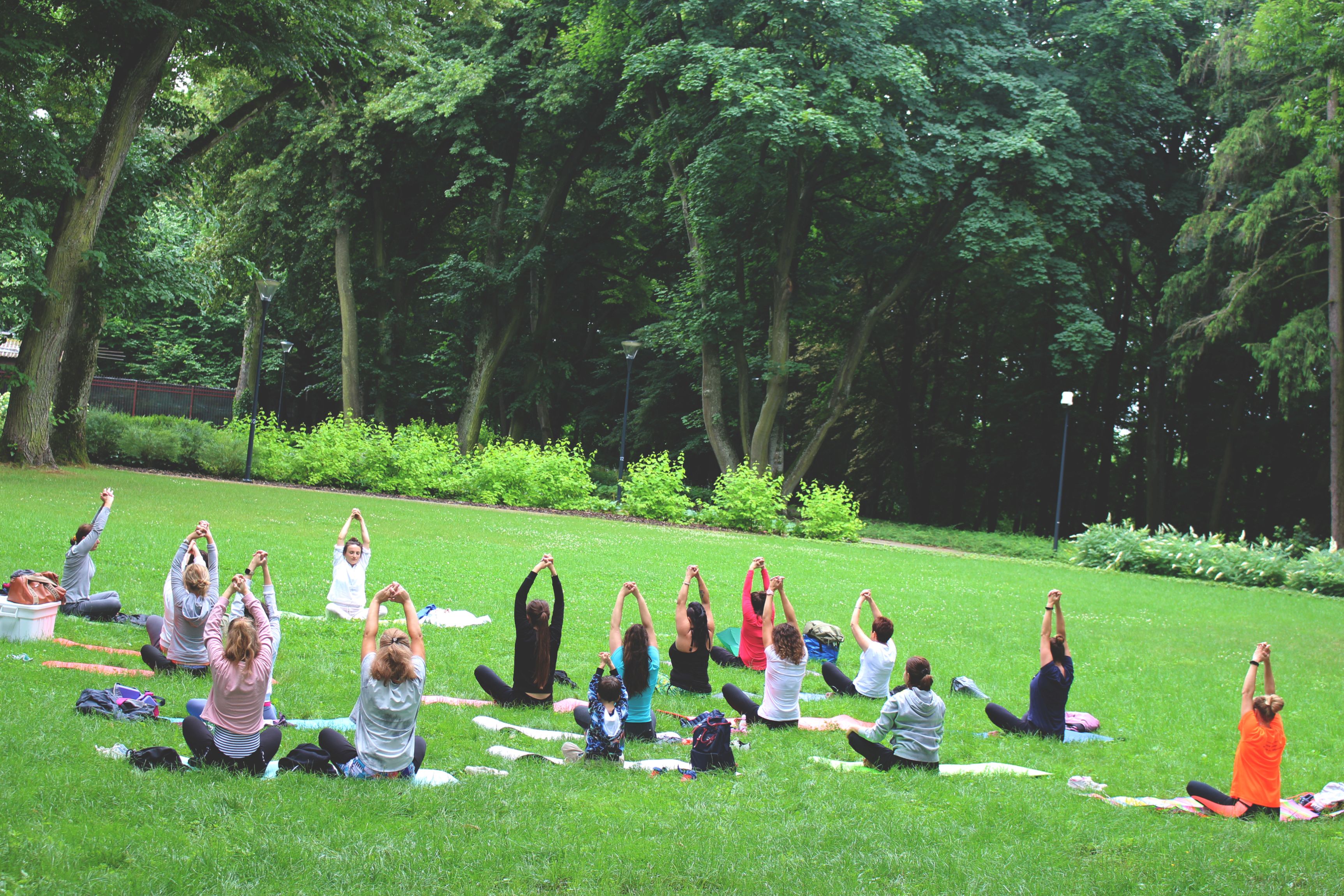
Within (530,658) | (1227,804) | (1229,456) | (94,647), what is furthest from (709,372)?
(1227,804)

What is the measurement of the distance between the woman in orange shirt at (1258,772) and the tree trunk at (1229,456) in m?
32.9

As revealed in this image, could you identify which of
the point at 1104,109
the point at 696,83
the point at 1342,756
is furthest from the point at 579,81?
the point at 1342,756

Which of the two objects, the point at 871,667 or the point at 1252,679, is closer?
the point at 1252,679

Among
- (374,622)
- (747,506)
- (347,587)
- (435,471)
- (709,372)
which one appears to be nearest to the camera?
(374,622)

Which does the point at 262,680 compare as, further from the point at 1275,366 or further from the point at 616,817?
the point at 1275,366

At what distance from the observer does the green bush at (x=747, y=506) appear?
1129 inches

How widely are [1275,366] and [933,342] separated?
55.0 ft

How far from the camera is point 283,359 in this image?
156 ft

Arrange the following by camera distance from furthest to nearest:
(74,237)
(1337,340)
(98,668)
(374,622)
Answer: (1337,340) → (74,237) → (98,668) → (374,622)

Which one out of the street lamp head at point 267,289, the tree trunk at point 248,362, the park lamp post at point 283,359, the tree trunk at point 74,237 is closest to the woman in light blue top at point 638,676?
the tree trunk at point 74,237

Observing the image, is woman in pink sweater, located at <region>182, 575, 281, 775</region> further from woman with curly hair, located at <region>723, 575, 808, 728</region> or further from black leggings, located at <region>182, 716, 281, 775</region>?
woman with curly hair, located at <region>723, 575, 808, 728</region>

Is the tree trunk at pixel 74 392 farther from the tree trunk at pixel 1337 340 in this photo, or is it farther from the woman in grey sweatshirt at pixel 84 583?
the tree trunk at pixel 1337 340

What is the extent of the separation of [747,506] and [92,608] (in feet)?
67.5

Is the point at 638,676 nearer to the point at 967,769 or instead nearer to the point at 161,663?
the point at 967,769
